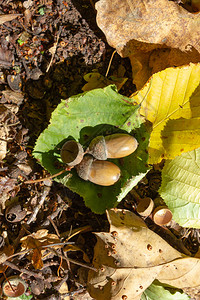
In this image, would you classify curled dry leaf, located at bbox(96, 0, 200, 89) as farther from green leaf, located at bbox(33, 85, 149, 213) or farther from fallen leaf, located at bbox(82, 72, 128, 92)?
green leaf, located at bbox(33, 85, 149, 213)

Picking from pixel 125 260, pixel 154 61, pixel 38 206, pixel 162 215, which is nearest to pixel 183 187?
pixel 162 215

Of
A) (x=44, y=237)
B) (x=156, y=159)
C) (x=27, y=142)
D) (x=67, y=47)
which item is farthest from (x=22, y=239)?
(x=67, y=47)

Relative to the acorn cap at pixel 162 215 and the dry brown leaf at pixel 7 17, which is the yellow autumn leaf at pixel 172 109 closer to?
the acorn cap at pixel 162 215

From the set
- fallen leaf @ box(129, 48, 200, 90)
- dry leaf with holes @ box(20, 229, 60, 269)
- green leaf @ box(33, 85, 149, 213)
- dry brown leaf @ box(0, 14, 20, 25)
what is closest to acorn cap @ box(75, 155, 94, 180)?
green leaf @ box(33, 85, 149, 213)

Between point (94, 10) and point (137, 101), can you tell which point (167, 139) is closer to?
point (137, 101)

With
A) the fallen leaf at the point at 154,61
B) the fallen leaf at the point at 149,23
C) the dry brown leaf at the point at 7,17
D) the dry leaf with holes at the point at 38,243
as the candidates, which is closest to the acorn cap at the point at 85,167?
the dry leaf with holes at the point at 38,243

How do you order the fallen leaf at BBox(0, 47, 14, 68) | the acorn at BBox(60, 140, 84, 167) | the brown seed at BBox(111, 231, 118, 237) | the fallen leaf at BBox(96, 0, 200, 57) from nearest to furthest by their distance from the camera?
the acorn at BBox(60, 140, 84, 167) < the brown seed at BBox(111, 231, 118, 237) < the fallen leaf at BBox(96, 0, 200, 57) < the fallen leaf at BBox(0, 47, 14, 68)
